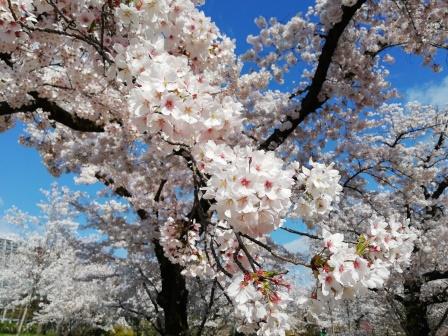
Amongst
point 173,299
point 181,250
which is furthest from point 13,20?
point 173,299

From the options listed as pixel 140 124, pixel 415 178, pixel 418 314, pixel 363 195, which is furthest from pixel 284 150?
pixel 140 124

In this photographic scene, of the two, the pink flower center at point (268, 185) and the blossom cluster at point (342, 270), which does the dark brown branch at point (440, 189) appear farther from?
the pink flower center at point (268, 185)

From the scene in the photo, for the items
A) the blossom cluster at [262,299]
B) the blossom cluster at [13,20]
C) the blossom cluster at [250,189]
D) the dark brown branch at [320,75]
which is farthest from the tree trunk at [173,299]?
the blossom cluster at [250,189]

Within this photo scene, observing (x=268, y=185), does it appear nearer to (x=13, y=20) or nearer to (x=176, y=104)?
(x=176, y=104)

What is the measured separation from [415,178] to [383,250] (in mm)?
7510

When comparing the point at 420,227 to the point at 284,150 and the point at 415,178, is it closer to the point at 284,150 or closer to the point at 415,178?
the point at 415,178

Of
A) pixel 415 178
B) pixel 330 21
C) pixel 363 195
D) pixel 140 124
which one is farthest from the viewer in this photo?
pixel 363 195

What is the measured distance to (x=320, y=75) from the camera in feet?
26.3

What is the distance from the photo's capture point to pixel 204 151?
204cm

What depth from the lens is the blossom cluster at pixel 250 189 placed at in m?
1.74

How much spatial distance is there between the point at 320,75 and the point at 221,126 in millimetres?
6439

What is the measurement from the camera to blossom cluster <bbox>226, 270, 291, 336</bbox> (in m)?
1.97

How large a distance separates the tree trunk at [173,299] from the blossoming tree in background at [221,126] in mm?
30

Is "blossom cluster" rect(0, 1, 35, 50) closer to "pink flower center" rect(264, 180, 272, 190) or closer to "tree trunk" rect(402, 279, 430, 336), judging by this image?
"pink flower center" rect(264, 180, 272, 190)
